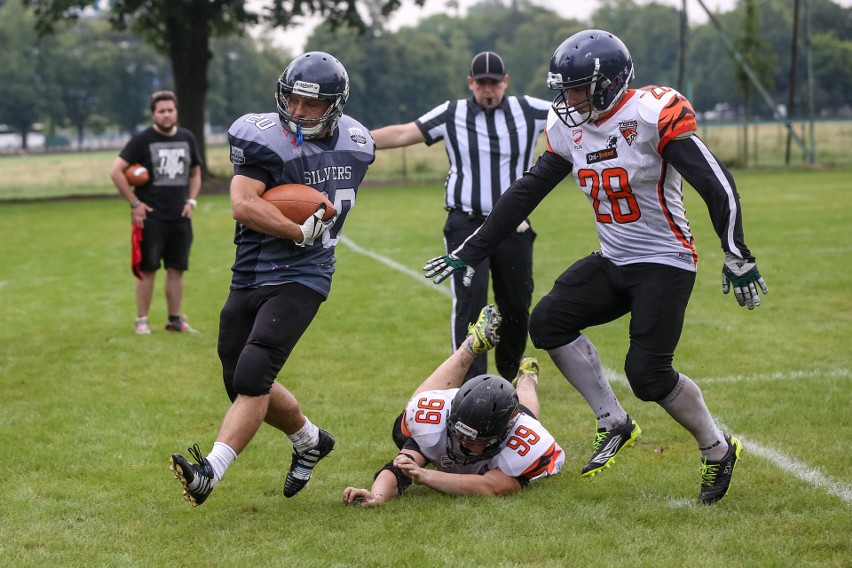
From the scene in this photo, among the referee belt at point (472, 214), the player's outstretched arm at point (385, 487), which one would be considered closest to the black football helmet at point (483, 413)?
the player's outstretched arm at point (385, 487)

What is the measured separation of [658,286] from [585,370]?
1.98ft

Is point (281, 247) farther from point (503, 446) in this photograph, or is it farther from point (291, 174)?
point (503, 446)

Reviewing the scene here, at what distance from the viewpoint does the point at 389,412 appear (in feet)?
20.5

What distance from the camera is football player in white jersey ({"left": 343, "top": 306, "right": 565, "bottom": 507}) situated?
14.7 ft

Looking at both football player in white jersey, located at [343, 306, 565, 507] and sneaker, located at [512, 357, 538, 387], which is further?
sneaker, located at [512, 357, 538, 387]

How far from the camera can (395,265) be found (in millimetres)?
12828

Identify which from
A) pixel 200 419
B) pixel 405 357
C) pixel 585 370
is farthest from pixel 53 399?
pixel 585 370

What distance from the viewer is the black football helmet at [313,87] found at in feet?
14.6

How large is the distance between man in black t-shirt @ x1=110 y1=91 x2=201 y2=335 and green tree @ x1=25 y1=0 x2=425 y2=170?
17904 mm

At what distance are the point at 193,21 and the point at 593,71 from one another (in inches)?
979

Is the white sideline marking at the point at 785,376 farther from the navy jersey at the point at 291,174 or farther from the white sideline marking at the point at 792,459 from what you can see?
the navy jersey at the point at 291,174

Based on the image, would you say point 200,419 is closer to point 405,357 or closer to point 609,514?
point 405,357

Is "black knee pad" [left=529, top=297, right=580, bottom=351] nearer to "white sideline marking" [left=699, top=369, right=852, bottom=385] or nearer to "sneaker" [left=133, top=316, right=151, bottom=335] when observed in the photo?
"white sideline marking" [left=699, top=369, right=852, bottom=385]

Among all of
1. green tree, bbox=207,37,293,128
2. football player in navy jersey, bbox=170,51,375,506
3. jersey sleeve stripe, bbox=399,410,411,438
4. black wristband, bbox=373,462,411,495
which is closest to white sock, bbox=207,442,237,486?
football player in navy jersey, bbox=170,51,375,506
